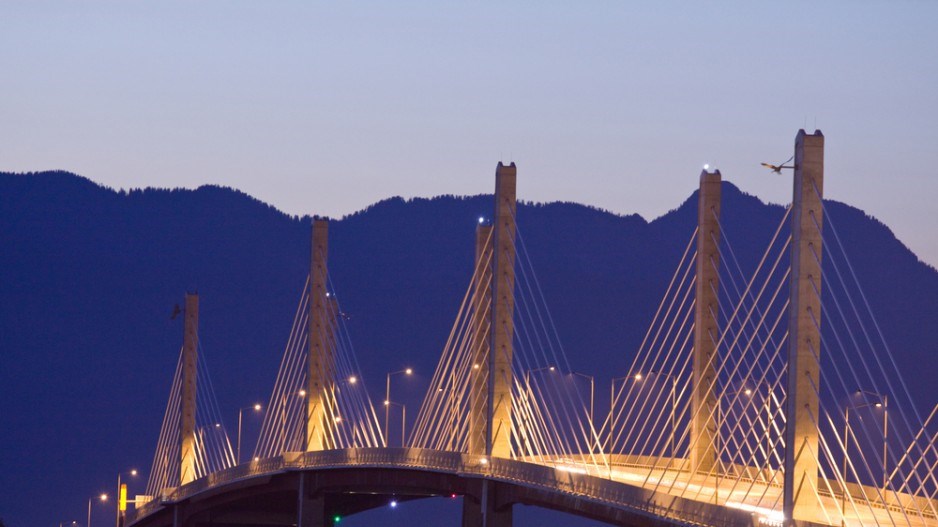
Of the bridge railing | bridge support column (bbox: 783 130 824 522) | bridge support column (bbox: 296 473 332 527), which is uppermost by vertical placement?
bridge support column (bbox: 783 130 824 522)

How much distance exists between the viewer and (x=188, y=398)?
337ft

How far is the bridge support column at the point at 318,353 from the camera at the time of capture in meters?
84.8

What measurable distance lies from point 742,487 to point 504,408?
454 inches

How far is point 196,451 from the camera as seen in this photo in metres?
108

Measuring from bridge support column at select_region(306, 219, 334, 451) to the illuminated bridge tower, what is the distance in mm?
14036

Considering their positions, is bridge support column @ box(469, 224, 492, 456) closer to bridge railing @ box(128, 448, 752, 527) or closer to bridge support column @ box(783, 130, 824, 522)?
bridge railing @ box(128, 448, 752, 527)

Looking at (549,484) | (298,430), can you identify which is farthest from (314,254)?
(298,430)

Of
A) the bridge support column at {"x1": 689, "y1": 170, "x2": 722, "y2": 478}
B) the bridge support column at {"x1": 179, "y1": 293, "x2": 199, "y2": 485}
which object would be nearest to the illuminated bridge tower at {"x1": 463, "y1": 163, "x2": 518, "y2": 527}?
the bridge support column at {"x1": 689, "y1": 170, "x2": 722, "y2": 478}

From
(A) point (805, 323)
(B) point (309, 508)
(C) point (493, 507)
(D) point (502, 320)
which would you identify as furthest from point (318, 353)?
(A) point (805, 323)

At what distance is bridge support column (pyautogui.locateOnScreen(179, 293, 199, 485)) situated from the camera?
10038 cm

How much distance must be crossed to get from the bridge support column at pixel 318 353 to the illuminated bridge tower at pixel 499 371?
14.0m

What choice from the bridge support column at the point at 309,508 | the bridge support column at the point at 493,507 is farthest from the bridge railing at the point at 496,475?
the bridge support column at the point at 309,508

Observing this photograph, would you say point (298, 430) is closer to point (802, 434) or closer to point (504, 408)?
point (504, 408)

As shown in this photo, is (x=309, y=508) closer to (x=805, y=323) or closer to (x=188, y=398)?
(x=188, y=398)
